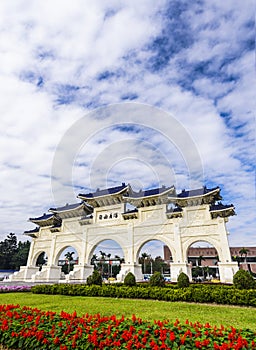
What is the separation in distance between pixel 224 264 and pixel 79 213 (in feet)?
41.8

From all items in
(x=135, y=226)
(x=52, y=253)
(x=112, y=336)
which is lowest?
(x=112, y=336)

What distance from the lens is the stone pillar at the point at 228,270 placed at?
47.5 ft

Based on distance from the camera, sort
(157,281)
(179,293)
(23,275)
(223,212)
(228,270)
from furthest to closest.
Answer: (23,275)
(223,212)
(228,270)
(157,281)
(179,293)

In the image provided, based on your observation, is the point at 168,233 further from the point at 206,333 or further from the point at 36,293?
the point at 206,333

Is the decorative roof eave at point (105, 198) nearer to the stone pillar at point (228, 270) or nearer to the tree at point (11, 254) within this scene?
the stone pillar at point (228, 270)

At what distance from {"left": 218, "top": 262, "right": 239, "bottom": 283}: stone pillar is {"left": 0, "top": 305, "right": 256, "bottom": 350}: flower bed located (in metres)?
12.4

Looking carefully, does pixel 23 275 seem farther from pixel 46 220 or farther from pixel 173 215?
pixel 173 215

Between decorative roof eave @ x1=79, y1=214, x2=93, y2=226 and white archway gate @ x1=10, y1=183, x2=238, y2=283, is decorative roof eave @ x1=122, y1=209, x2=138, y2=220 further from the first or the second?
decorative roof eave @ x1=79, y1=214, x2=93, y2=226

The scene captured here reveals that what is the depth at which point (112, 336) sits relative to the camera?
3.26 m

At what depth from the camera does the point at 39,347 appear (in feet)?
10.8

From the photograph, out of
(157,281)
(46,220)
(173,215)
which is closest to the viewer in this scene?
(157,281)

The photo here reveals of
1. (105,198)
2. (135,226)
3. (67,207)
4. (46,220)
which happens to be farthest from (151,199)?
(46,220)

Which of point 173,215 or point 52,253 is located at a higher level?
point 173,215

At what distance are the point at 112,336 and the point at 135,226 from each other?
48.7 ft
